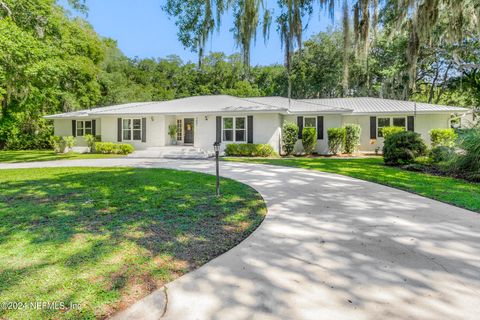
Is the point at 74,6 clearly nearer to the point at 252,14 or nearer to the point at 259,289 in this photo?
the point at 252,14

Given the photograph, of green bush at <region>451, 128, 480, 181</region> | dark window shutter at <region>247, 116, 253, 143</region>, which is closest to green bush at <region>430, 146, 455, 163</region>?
green bush at <region>451, 128, 480, 181</region>

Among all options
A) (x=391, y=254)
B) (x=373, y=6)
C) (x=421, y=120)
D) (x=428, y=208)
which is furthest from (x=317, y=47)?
(x=391, y=254)

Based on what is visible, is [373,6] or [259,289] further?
[373,6]

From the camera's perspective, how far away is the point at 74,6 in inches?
539

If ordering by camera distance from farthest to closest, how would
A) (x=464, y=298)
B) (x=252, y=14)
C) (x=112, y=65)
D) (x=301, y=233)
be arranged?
(x=112, y=65)
(x=252, y=14)
(x=301, y=233)
(x=464, y=298)

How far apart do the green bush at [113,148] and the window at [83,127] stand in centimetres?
307

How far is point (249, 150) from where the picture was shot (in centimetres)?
1611

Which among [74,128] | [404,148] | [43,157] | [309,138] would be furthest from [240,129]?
[74,128]

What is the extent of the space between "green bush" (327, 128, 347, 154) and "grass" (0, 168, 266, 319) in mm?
10810

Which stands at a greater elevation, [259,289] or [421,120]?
[421,120]

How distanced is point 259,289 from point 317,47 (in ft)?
94.5

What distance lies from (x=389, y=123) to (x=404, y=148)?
8294 millimetres

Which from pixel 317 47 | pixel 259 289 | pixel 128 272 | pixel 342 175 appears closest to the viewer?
pixel 259 289

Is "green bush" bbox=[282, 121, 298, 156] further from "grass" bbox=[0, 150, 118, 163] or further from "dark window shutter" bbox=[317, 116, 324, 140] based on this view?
"grass" bbox=[0, 150, 118, 163]
